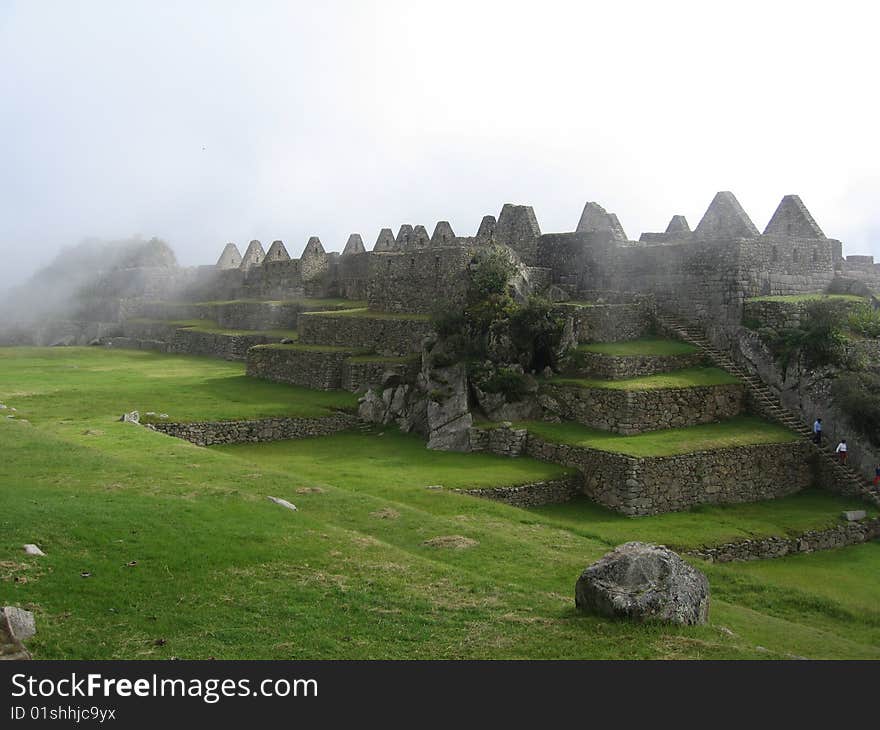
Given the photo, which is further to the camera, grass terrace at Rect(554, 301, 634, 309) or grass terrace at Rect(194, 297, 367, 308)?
grass terrace at Rect(194, 297, 367, 308)

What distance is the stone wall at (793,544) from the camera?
63.6ft

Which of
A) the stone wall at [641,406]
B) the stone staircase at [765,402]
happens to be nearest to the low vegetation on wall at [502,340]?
the stone wall at [641,406]

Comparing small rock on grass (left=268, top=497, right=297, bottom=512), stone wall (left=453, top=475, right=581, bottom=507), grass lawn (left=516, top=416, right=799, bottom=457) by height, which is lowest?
stone wall (left=453, top=475, right=581, bottom=507)

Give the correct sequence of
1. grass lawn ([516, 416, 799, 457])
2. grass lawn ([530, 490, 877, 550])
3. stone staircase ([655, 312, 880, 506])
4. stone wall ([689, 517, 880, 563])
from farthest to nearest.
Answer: stone staircase ([655, 312, 880, 506]) → grass lawn ([516, 416, 799, 457]) → grass lawn ([530, 490, 877, 550]) → stone wall ([689, 517, 880, 563])

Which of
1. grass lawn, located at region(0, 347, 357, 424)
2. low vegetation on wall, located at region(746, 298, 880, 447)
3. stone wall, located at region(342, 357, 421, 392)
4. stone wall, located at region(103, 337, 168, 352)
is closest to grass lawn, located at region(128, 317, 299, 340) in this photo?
stone wall, located at region(103, 337, 168, 352)

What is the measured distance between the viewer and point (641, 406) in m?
24.8

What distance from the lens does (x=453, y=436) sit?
26.4 m

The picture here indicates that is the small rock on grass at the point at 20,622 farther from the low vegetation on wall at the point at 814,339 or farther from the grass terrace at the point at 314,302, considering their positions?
the grass terrace at the point at 314,302

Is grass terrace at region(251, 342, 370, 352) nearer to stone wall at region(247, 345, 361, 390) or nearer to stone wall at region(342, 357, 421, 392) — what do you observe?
stone wall at region(247, 345, 361, 390)

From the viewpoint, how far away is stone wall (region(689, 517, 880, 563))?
63.6 feet

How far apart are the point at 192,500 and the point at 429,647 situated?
7.27 meters

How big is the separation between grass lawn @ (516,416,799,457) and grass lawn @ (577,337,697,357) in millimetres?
2756
